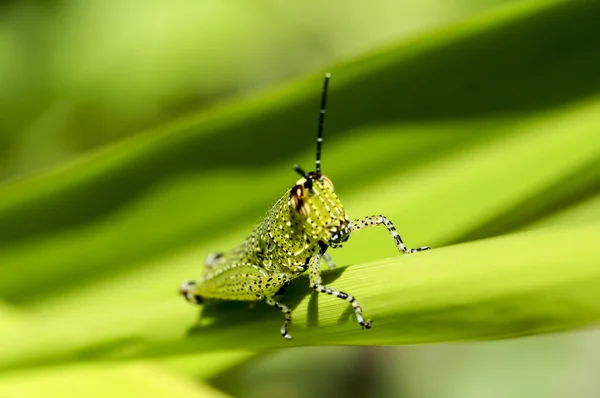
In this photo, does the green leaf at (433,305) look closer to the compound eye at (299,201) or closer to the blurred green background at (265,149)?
the blurred green background at (265,149)

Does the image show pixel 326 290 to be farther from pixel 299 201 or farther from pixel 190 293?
pixel 190 293

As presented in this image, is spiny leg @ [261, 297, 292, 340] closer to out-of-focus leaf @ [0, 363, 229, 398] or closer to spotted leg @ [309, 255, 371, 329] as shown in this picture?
spotted leg @ [309, 255, 371, 329]

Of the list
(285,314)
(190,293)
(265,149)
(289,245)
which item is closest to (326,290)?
(285,314)

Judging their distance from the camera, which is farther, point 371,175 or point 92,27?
point 92,27

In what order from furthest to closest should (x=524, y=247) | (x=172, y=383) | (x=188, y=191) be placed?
(x=188, y=191), (x=172, y=383), (x=524, y=247)

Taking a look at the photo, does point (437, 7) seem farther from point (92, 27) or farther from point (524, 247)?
point (524, 247)

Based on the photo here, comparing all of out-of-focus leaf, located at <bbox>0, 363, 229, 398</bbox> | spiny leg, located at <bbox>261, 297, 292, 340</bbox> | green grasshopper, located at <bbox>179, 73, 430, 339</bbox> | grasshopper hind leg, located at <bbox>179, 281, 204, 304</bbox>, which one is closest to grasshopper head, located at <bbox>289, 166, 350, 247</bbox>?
green grasshopper, located at <bbox>179, 73, 430, 339</bbox>

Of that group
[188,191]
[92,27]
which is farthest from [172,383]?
[92,27]
